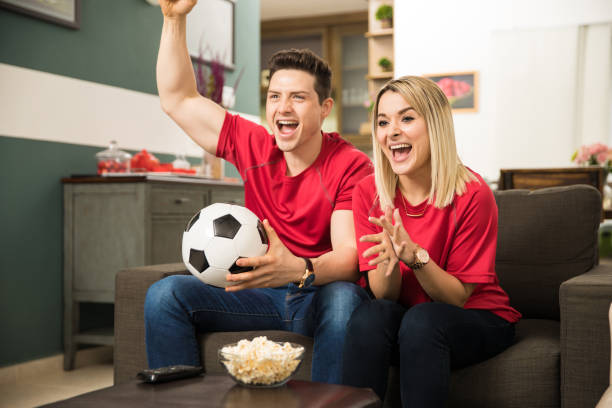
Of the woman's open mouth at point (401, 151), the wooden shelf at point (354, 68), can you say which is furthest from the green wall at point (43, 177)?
the wooden shelf at point (354, 68)

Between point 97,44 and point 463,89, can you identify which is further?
point 463,89

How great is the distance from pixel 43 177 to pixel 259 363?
88.0 inches

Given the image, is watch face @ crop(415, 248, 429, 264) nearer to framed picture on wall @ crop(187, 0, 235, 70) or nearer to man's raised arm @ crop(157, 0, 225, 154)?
man's raised arm @ crop(157, 0, 225, 154)

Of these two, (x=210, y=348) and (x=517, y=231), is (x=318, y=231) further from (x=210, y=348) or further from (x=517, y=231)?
(x=517, y=231)

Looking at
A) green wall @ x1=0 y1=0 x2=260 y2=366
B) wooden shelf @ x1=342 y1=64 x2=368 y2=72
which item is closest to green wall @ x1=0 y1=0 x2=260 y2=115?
green wall @ x1=0 y1=0 x2=260 y2=366

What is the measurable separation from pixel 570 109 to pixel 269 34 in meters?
3.46

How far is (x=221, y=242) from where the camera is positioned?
59.1 inches

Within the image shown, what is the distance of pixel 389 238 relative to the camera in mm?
1496

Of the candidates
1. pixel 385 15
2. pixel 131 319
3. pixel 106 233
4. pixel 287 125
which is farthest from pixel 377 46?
pixel 131 319

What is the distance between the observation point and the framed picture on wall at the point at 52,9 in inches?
110

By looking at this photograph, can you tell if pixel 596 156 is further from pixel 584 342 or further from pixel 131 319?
pixel 131 319

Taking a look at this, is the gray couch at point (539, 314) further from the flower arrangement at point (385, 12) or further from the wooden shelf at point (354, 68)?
the wooden shelf at point (354, 68)

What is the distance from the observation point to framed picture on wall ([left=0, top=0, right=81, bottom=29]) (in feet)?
9.18

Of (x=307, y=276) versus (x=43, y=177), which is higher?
(x=43, y=177)
